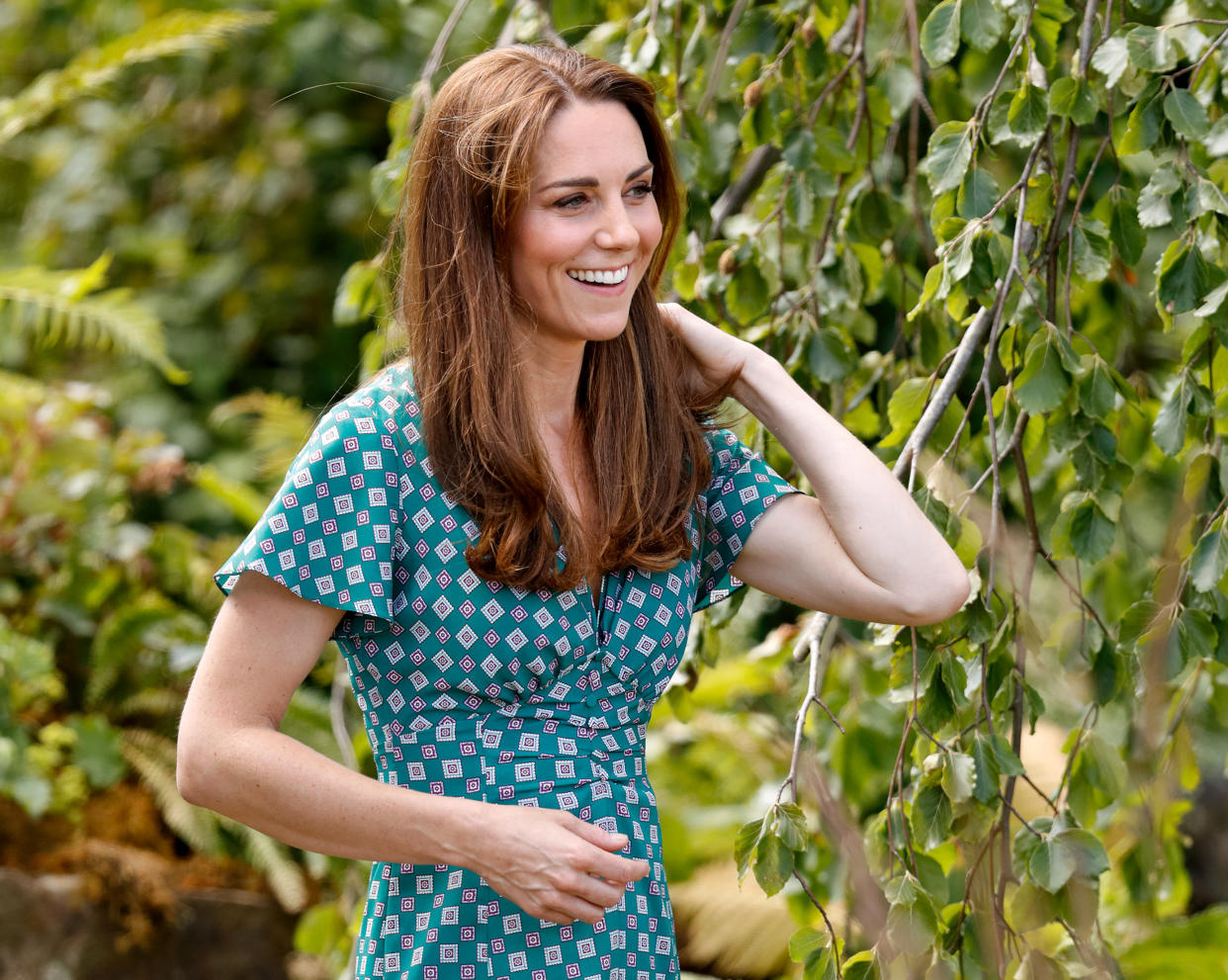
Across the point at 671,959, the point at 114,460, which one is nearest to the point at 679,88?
the point at 671,959

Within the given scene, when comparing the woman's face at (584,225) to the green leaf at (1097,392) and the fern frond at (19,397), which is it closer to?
the green leaf at (1097,392)

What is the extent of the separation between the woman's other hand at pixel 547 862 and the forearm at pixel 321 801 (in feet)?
0.06

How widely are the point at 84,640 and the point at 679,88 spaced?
6.61 ft

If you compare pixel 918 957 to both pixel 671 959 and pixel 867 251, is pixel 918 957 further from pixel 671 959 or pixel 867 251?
pixel 867 251

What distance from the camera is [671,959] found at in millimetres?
1275

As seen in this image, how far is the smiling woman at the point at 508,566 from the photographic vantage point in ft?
3.52

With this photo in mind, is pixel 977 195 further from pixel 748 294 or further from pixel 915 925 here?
pixel 915 925

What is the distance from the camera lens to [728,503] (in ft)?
4.52

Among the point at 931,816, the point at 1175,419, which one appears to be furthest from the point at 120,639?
the point at 1175,419

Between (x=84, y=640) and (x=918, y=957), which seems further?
(x=84, y=640)

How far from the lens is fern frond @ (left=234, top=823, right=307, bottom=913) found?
2877mm

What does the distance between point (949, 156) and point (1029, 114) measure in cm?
9

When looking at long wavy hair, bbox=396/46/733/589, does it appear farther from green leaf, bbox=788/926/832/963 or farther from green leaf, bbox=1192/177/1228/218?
green leaf, bbox=1192/177/1228/218

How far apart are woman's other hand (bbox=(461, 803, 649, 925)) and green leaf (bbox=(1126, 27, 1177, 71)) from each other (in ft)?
2.86
